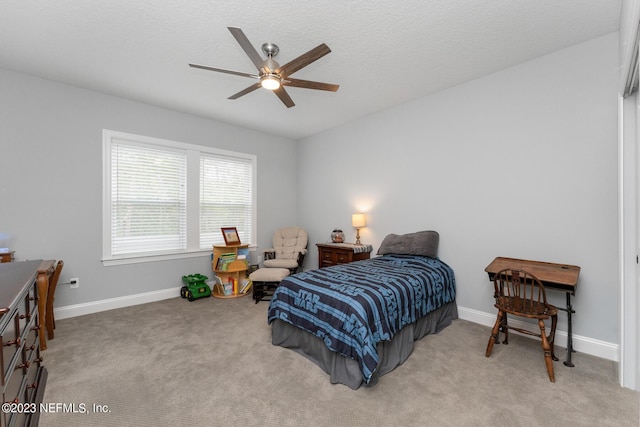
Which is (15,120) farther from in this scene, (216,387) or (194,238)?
(216,387)

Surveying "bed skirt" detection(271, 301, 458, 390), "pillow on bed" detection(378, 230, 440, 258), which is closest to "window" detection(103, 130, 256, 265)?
"bed skirt" detection(271, 301, 458, 390)

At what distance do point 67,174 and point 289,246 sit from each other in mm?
3111

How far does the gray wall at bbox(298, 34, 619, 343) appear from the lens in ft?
7.93

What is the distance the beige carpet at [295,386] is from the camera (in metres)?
1.71

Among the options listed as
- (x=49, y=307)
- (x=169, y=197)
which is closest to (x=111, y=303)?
(x=49, y=307)

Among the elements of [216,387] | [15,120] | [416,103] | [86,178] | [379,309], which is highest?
[416,103]

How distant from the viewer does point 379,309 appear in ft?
7.09

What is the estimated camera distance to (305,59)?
81.5 inches

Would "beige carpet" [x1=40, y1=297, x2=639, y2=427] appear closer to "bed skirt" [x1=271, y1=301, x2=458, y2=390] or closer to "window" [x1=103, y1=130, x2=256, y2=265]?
"bed skirt" [x1=271, y1=301, x2=458, y2=390]

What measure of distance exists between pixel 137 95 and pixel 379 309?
3.87m

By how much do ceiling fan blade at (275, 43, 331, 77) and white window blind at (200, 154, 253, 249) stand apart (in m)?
2.69

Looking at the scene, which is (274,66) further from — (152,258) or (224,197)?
(152,258)

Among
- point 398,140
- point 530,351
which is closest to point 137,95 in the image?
point 398,140

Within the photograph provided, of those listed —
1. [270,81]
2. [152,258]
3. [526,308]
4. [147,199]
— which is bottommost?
[526,308]
